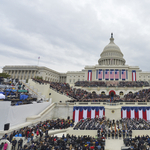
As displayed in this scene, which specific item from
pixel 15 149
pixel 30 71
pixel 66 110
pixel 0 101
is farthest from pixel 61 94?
pixel 30 71

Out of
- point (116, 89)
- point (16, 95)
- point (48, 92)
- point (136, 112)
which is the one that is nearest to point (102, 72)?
point (116, 89)

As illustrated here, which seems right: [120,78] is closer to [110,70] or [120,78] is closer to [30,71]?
[110,70]

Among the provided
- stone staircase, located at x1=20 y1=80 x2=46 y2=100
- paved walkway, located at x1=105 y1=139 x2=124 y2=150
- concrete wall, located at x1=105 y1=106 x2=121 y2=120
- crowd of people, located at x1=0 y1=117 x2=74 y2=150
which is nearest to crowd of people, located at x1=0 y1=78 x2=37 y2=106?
stone staircase, located at x1=20 y1=80 x2=46 y2=100

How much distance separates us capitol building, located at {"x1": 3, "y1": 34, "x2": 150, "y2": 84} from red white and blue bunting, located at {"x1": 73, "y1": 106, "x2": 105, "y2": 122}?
4315 cm

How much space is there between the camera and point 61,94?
39156mm

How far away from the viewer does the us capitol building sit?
73.2 m

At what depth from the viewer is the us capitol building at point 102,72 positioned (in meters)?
73.2

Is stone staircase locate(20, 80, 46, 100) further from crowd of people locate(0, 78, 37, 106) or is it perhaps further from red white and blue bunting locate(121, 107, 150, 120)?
red white and blue bunting locate(121, 107, 150, 120)

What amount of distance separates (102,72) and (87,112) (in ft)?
153

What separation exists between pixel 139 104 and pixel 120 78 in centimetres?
4359

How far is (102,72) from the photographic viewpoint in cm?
7412

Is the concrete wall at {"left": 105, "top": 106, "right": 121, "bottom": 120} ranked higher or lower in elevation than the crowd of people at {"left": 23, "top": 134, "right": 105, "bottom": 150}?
higher

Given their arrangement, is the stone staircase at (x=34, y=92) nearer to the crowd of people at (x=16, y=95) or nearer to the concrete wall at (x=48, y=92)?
the concrete wall at (x=48, y=92)


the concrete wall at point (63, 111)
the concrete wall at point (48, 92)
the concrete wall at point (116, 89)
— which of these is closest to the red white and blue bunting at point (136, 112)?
the concrete wall at point (63, 111)
